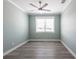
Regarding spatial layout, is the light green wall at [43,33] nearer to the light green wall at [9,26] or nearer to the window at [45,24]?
the window at [45,24]

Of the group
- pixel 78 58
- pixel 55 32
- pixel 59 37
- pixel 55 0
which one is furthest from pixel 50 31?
pixel 78 58

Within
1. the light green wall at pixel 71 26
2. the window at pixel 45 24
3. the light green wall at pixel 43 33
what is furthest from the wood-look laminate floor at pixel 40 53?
the window at pixel 45 24

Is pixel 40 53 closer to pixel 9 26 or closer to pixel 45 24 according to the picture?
pixel 9 26

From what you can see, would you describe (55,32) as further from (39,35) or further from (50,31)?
(39,35)

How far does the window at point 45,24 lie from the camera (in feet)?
30.0

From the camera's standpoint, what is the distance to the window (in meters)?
9.15

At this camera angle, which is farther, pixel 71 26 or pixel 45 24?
pixel 45 24

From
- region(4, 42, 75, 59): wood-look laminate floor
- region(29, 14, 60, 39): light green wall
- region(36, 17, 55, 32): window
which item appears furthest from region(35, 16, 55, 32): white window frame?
region(4, 42, 75, 59): wood-look laminate floor

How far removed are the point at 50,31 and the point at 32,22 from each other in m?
2.00

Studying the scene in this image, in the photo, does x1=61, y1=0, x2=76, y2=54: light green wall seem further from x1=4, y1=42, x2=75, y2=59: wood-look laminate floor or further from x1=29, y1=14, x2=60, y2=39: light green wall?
x1=29, y1=14, x2=60, y2=39: light green wall

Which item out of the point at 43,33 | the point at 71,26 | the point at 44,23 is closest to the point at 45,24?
the point at 44,23

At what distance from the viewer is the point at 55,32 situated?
29.6 feet

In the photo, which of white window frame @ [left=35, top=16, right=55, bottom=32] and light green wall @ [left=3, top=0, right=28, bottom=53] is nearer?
light green wall @ [left=3, top=0, right=28, bottom=53]

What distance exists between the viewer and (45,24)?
9.23 m
